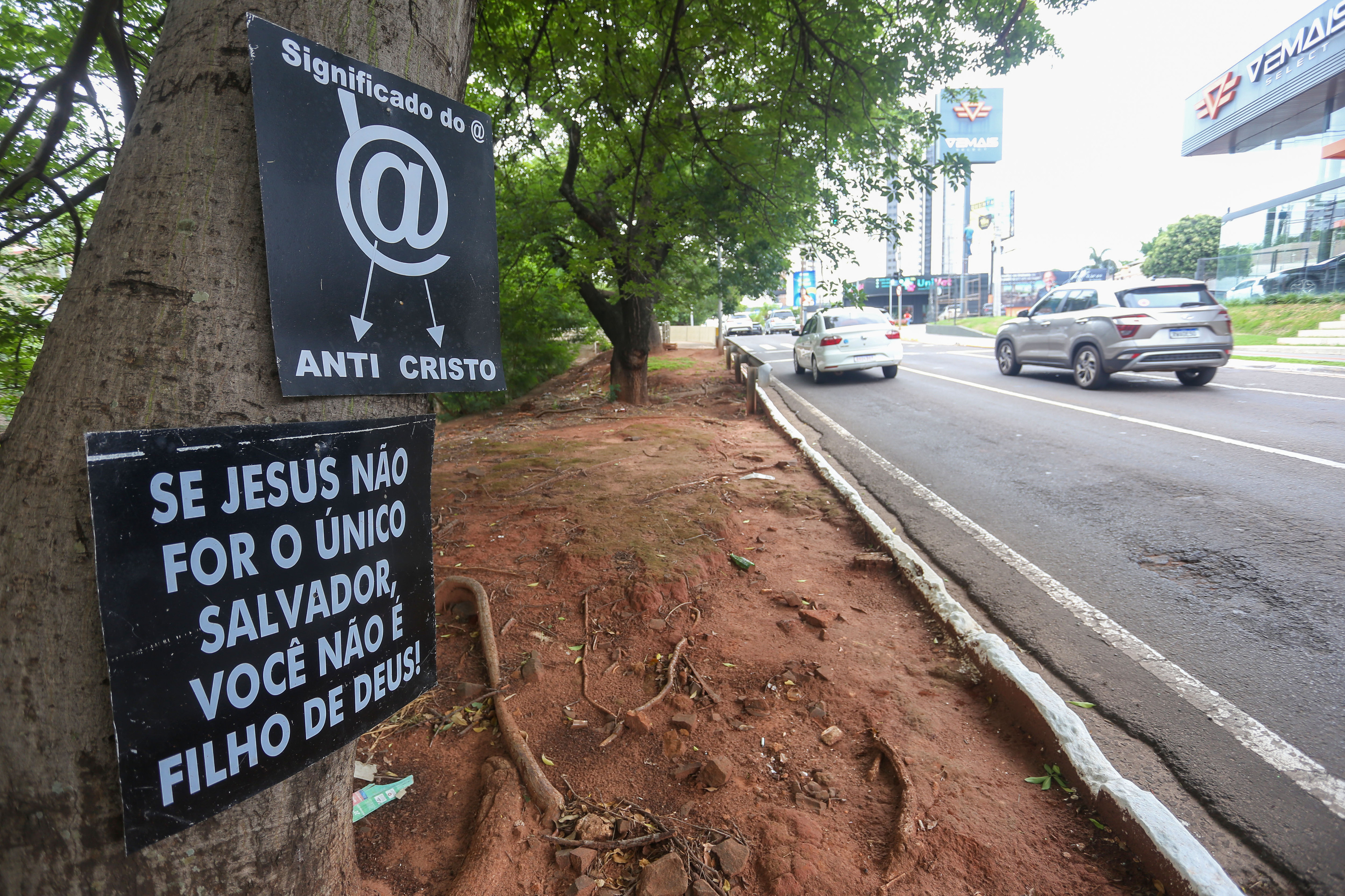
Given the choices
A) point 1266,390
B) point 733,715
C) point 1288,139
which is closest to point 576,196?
point 733,715

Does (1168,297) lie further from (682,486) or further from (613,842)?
(613,842)

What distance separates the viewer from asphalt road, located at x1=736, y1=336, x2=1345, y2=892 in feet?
8.10

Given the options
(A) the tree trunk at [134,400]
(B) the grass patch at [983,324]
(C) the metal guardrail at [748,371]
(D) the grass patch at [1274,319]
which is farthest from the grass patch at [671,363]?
(B) the grass patch at [983,324]

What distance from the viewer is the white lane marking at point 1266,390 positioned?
9656mm

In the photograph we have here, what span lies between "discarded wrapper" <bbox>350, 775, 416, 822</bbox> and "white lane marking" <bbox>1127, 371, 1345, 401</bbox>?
40.6ft

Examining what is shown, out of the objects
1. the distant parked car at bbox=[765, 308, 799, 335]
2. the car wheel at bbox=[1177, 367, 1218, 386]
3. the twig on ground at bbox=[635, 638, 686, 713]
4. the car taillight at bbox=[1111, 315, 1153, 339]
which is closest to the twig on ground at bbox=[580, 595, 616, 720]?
the twig on ground at bbox=[635, 638, 686, 713]

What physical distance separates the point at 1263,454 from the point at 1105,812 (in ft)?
20.3

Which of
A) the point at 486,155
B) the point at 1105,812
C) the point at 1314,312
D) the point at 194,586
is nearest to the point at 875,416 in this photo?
the point at 1105,812

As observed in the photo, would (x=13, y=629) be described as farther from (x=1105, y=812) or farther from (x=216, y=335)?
(x=1105, y=812)

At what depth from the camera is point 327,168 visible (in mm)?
1442

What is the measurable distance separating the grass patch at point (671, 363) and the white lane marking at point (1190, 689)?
636 inches

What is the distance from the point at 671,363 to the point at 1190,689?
65.9 feet

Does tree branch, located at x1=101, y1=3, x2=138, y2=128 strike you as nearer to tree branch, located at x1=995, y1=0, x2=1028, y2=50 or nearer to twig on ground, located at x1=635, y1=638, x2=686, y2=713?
twig on ground, located at x1=635, y1=638, x2=686, y2=713

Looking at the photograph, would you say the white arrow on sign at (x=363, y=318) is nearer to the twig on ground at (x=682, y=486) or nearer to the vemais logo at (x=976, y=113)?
the twig on ground at (x=682, y=486)
